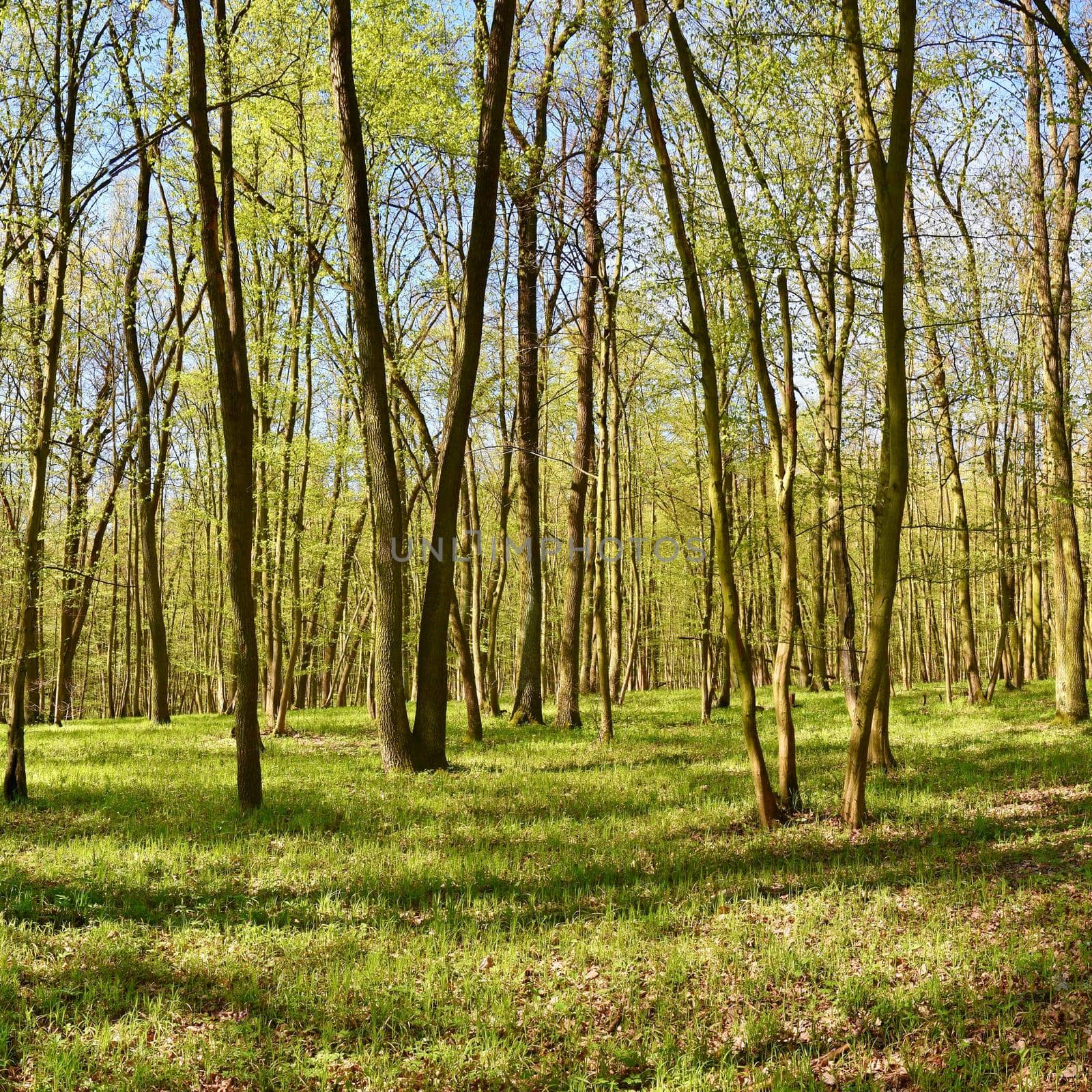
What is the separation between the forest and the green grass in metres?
0.03

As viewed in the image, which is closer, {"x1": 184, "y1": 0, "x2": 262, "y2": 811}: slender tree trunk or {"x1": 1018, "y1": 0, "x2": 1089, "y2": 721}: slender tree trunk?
{"x1": 184, "y1": 0, "x2": 262, "y2": 811}: slender tree trunk

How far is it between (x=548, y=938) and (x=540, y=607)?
10484 millimetres

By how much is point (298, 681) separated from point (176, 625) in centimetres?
1277

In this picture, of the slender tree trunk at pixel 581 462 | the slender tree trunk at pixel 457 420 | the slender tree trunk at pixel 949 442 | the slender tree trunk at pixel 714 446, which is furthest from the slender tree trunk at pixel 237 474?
the slender tree trunk at pixel 949 442

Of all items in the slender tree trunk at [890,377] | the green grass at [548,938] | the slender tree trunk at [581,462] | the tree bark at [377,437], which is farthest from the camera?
the slender tree trunk at [581,462]

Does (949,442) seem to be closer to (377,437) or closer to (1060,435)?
(1060,435)

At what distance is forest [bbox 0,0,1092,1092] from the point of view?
13.3ft

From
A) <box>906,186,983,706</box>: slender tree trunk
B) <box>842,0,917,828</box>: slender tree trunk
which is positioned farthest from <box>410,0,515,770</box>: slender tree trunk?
<box>906,186,983,706</box>: slender tree trunk

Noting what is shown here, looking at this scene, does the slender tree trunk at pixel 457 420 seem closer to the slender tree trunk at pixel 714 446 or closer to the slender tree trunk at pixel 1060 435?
the slender tree trunk at pixel 714 446

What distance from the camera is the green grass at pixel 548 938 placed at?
360 centimetres

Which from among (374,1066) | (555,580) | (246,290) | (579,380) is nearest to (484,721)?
(579,380)

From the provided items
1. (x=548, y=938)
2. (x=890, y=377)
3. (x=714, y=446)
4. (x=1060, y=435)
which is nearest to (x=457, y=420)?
(x=714, y=446)

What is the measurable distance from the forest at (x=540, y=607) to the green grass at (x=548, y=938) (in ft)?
0.10

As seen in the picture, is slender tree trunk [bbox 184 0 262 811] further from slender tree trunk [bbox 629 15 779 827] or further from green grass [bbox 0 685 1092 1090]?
slender tree trunk [bbox 629 15 779 827]
